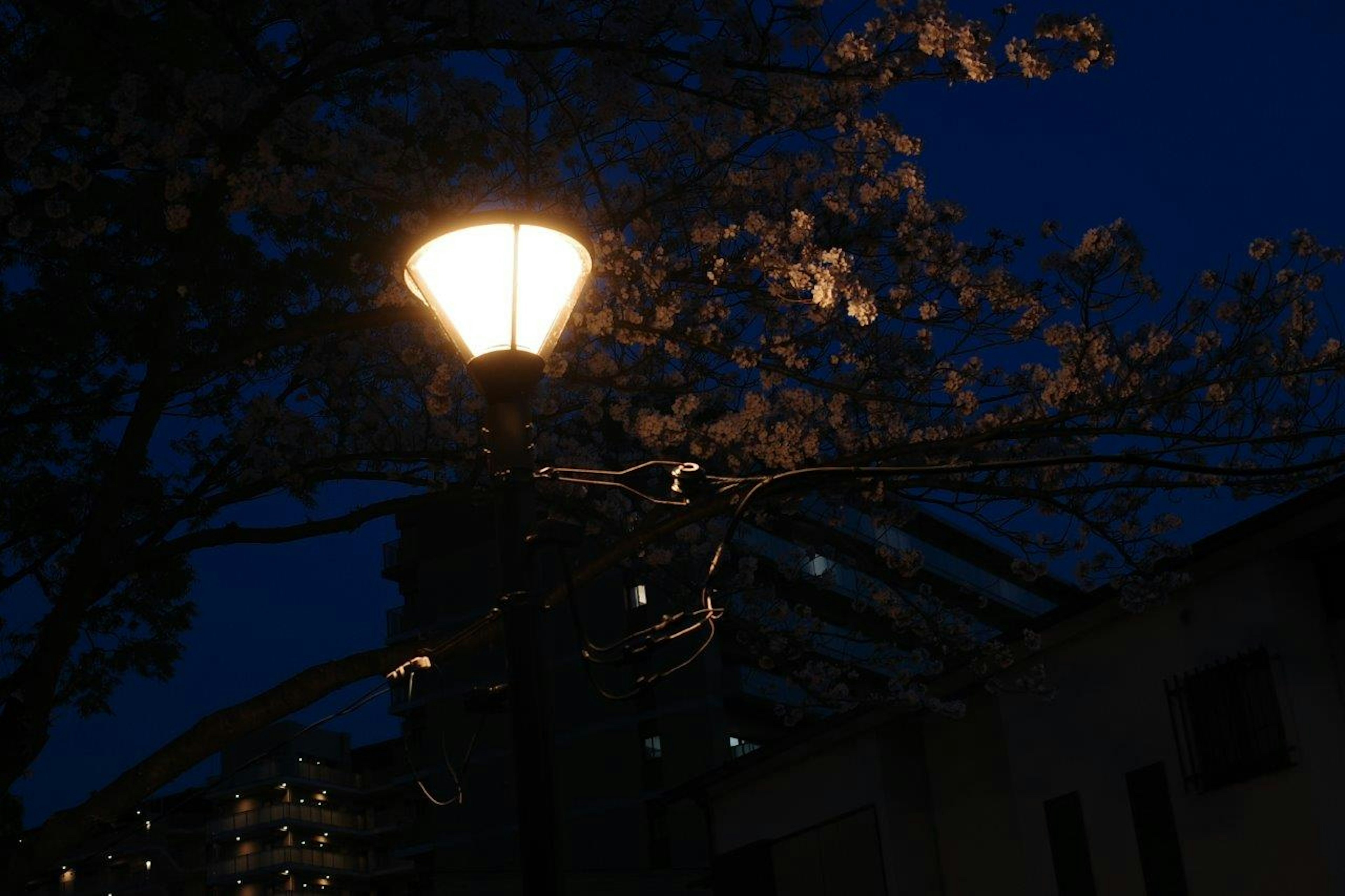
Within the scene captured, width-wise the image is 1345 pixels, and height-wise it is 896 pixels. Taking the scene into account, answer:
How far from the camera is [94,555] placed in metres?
8.25

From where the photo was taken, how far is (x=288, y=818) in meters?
62.5

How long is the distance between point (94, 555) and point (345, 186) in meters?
2.89

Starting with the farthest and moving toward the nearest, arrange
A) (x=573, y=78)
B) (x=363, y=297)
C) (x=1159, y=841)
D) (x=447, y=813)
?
1. (x=447, y=813)
2. (x=1159, y=841)
3. (x=363, y=297)
4. (x=573, y=78)

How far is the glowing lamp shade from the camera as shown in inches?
177

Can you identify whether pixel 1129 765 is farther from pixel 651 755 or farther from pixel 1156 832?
pixel 651 755

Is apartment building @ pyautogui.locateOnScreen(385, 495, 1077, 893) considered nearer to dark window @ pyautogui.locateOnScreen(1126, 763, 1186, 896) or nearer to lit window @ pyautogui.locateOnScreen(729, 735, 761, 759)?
lit window @ pyautogui.locateOnScreen(729, 735, 761, 759)

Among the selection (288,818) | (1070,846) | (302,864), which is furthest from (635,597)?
(1070,846)

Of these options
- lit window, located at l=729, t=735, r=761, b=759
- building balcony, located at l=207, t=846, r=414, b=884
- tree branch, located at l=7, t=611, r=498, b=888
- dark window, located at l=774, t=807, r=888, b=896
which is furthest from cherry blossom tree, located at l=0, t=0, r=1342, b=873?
building balcony, located at l=207, t=846, r=414, b=884

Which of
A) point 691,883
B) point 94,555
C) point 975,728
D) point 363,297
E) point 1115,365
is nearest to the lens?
point 94,555

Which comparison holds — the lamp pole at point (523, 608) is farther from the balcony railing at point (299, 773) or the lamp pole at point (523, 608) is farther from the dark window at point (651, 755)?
Result: the balcony railing at point (299, 773)

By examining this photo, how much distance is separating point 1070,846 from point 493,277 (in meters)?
11.4

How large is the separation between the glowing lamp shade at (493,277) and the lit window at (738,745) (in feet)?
129

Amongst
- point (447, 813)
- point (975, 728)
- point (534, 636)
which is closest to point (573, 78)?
point (534, 636)

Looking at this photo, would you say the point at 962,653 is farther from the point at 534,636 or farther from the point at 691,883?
the point at 691,883
